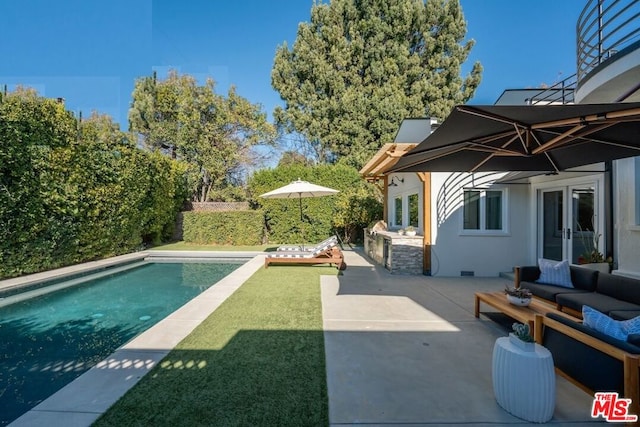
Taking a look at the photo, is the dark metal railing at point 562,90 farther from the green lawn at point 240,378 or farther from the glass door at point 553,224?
the green lawn at point 240,378

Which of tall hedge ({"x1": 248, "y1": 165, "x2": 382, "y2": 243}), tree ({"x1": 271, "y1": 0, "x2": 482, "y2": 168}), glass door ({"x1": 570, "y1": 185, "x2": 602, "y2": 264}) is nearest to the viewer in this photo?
glass door ({"x1": 570, "y1": 185, "x2": 602, "y2": 264})

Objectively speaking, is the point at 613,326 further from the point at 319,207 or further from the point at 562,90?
the point at 319,207

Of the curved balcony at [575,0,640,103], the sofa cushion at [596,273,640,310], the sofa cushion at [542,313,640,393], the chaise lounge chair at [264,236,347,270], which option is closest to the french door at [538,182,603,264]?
the sofa cushion at [596,273,640,310]

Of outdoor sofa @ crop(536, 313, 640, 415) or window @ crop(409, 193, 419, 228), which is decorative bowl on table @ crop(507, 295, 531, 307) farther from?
window @ crop(409, 193, 419, 228)

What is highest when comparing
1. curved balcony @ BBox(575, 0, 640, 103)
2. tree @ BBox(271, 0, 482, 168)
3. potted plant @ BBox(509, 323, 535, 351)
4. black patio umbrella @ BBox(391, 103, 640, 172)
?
tree @ BBox(271, 0, 482, 168)

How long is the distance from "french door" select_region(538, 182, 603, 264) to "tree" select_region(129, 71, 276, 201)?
Result: 17.2 meters

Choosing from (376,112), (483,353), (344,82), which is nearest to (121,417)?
(483,353)

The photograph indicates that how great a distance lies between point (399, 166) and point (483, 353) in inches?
120

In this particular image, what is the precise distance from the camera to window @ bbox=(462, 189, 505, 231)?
9484 mm

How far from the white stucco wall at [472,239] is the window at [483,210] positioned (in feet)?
0.67

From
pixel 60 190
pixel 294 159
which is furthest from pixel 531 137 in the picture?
pixel 294 159

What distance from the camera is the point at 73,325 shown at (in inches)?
239

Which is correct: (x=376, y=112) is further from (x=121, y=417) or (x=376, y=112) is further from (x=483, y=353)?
(x=121, y=417)

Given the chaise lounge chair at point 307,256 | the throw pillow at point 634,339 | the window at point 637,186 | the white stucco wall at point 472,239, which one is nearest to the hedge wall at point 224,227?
the chaise lounge chair at point 307,256
